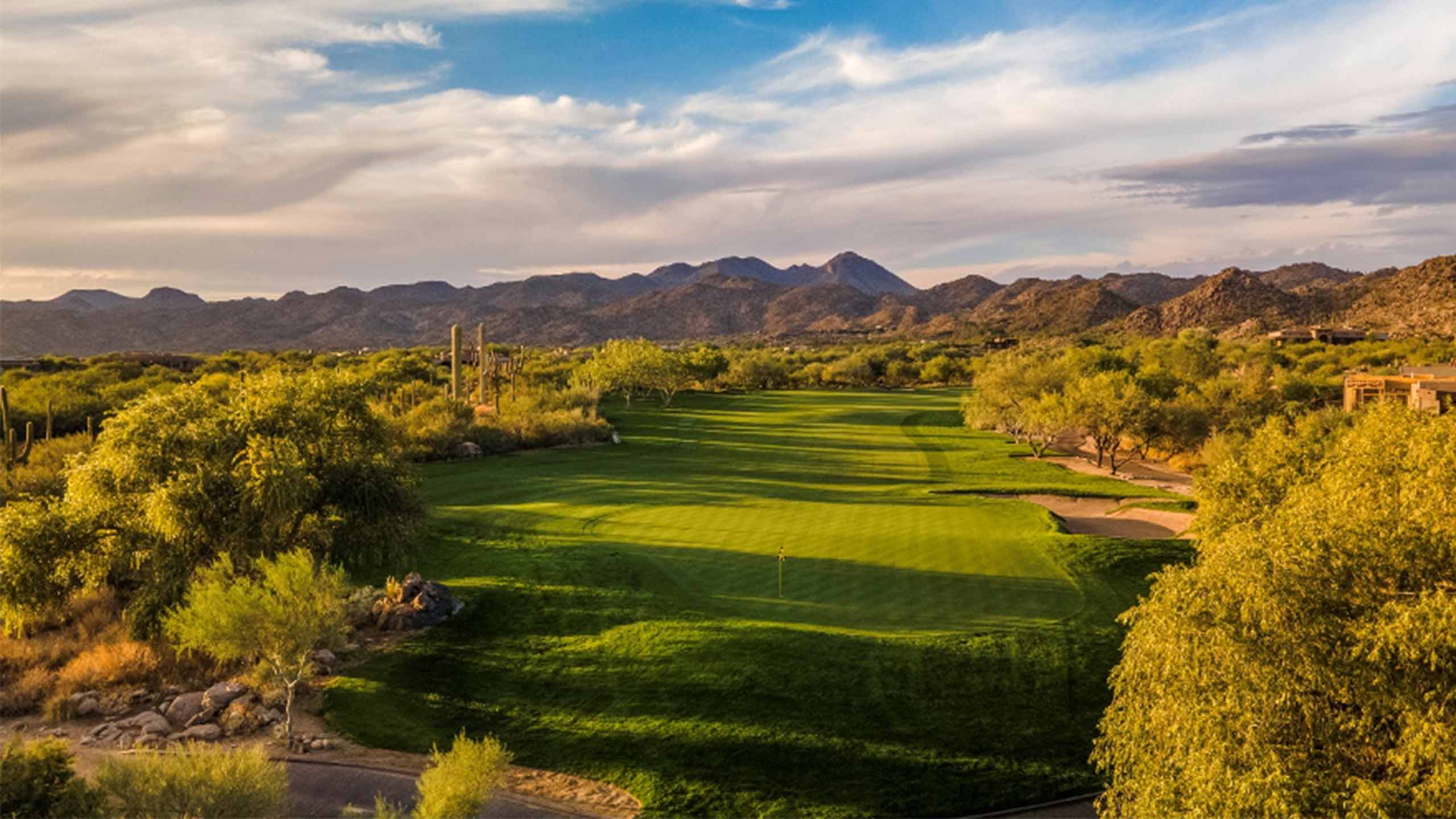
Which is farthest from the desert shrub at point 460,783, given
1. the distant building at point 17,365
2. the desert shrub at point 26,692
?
the distant building at point 17,365

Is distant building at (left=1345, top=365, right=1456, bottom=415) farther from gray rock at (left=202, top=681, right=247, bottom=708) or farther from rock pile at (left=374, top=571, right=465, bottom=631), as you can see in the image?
gray rock at (left=202, top=681, right=247, bottom=708)

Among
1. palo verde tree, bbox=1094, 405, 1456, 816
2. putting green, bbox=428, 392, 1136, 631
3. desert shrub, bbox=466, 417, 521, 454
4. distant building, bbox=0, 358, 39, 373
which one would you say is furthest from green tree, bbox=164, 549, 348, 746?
distant building, bbox=0, 358, 39, 373

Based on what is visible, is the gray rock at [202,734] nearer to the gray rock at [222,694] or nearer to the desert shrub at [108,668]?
the gray rock at [222,694]

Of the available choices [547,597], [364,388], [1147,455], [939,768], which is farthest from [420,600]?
[1147,455]

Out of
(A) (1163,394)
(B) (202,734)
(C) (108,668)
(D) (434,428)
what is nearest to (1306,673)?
(B) (202,734)

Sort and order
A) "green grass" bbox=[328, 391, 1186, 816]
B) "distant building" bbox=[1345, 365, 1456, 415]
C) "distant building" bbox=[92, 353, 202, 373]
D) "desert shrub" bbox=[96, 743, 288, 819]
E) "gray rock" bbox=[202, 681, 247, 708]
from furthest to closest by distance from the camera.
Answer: "distant building" bbox=[92, 353, 202, 373] → "distant building" bbox=[1345, 365, 1456, 415] → "gray rock" bbox=[202, 681, 247, 708] → "green grass" bbox=[328, 391, 1186, 816] → "desert shrub" bbox=[96, 743, 288, 819]

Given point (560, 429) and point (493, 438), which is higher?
point (560, 429)

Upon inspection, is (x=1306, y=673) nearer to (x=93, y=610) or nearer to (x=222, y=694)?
(x=222, y=694)
